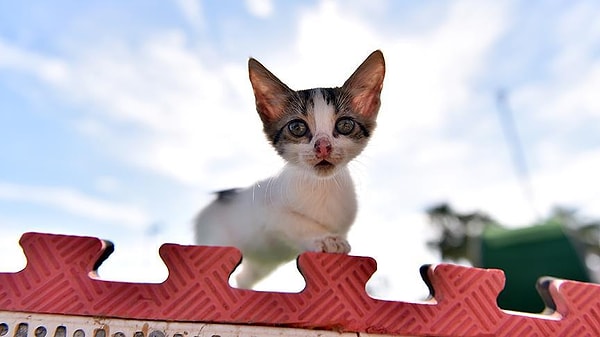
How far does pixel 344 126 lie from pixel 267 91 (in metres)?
0.33

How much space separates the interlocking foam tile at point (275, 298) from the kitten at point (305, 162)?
1.14 feet

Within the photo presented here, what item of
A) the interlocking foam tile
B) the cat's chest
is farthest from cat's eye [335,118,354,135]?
the interlocking foam tile

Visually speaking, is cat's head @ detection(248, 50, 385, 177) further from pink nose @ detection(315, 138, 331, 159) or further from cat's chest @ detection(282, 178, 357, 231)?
cat's chest @ detection(282, 178, 357, 231)

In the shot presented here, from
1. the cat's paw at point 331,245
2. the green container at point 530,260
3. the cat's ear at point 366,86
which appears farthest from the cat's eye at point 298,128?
Result: the green container at point 530,260

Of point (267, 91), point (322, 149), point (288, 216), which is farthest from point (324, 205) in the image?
point (267, 91)

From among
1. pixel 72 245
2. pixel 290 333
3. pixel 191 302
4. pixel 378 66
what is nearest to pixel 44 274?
pixel 72 245

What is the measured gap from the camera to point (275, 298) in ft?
3.79

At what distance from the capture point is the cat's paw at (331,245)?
141 centimetres

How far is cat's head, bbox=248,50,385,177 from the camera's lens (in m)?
1.59

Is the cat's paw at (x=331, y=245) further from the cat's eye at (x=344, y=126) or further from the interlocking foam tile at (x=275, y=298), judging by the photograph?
the cat's eye at (x=344, y=126)

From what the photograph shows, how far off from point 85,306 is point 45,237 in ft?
0.64

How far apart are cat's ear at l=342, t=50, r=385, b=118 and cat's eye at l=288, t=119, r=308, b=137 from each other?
0.75 feet

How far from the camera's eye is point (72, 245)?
44.8 inches

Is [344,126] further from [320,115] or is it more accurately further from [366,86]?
[366,86]
